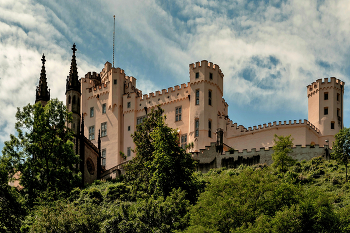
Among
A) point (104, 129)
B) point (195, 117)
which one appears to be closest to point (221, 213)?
point (195, 117)

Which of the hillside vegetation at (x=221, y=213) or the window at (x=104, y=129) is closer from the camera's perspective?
the hillside vegetation at (x=221, y=213)

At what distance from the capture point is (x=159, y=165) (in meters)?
42.9

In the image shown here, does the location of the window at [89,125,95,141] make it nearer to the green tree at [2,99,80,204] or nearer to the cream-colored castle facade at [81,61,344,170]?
the cream-colored castle facade at [81,61,344,170]

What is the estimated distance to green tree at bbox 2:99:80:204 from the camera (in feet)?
142

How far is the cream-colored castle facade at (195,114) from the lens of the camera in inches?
2844

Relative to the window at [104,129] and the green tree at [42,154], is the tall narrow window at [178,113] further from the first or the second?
the green tree at [42,154]

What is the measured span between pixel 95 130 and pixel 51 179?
3723cm

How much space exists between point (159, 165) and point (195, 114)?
3016 cm

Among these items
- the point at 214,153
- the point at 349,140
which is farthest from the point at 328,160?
the point at 214,153

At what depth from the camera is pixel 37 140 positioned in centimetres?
4444

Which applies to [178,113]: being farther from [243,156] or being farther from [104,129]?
[243,156]

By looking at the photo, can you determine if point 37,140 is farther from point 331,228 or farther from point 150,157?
point 331,228

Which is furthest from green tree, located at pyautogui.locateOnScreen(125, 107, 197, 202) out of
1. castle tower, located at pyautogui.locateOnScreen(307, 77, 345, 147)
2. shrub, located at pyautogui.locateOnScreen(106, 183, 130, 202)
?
castle tower, located at pyautogui.locateOnScreen(307, 77, 345, 147)

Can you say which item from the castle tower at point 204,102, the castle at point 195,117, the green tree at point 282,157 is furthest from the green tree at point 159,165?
the castle tower at point 204,102
